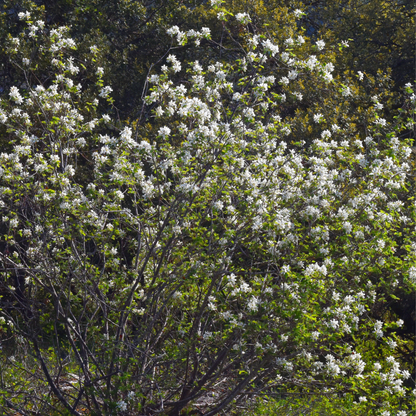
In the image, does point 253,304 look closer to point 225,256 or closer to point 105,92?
point 225,256

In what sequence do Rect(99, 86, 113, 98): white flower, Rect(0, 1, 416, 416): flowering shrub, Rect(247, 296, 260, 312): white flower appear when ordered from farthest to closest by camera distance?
Rect(99, 86, 113, 98): white flower
Rect(0, 1, 416, 416): flowering shrub
Rect(247, 296, 260, 312): white flower

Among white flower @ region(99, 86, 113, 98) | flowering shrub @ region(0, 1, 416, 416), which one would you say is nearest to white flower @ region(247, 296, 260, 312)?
flowering shrub @ region(0, 1, 416, 416)

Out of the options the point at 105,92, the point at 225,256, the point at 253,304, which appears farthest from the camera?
the point at 105,92

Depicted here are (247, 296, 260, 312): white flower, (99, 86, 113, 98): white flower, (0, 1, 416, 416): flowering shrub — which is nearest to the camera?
(247, 296, 260, 312): white flower

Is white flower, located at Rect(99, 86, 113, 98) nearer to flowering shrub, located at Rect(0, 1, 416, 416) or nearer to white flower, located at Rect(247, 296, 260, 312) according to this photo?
flowering shrub, located at Rect(0, 1, 416, 416)

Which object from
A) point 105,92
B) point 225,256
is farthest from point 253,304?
point 105,92

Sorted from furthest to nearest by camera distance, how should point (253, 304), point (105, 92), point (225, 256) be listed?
1. point (105, 92)
2. point (225, 256)
3. point (253, 304)

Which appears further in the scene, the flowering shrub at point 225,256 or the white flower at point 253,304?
the flowering shrub at point 225,256

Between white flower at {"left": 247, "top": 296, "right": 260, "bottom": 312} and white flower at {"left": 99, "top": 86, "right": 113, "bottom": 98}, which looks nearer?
white flower at {"left": 247, "top": 296, "right": 260, "bottom": 312}

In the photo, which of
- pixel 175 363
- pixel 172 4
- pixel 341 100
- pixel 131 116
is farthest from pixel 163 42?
pixel 175 363

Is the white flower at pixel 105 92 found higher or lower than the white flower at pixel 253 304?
higher

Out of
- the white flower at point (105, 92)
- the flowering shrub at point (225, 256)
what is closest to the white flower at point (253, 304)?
the flowering shrub at point (225, 256)

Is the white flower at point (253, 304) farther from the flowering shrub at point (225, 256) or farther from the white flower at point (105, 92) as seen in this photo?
the white flower at point (105, 92)

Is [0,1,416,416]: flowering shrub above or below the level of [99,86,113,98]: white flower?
below
